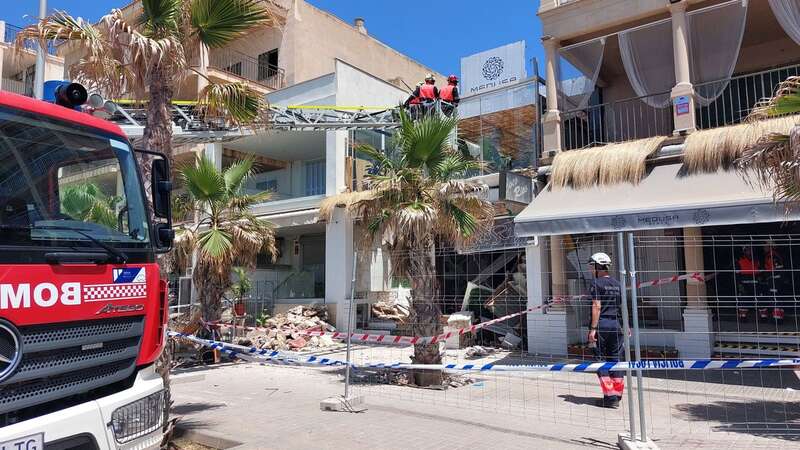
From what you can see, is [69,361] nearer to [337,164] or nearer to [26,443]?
[26,443]

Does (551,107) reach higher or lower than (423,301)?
higher

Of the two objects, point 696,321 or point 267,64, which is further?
point 267,64

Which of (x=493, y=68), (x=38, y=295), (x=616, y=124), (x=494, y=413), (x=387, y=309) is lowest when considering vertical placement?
(x=494, y=413)

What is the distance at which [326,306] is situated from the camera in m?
18.7

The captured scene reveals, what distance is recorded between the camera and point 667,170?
11508 mm

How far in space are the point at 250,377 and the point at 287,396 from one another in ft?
7.33

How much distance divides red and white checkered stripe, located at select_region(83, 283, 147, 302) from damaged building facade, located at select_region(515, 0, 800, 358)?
7.46 meters

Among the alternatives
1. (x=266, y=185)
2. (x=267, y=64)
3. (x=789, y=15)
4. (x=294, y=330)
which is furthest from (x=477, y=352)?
(x=267, y=64)

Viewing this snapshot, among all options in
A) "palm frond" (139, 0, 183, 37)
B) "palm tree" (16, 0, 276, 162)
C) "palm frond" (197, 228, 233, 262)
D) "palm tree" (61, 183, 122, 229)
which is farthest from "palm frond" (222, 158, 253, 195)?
"palm tree" (61, 183, 122, 229)

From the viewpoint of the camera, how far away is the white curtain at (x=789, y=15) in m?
11.0

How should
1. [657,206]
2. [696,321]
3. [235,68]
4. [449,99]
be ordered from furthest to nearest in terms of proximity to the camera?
1. [235,68]
2. [449,99]
3. [696,321]
4. [657,206]

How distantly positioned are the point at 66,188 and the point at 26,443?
1.82m

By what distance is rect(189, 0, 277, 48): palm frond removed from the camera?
7362 mm

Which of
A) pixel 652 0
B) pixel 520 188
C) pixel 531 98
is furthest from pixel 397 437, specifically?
pixel 531 98
